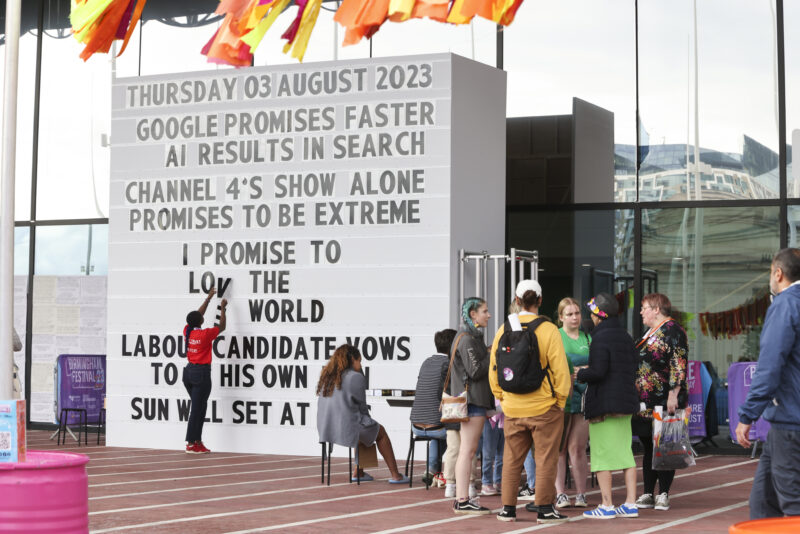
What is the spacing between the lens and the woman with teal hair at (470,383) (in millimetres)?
9930

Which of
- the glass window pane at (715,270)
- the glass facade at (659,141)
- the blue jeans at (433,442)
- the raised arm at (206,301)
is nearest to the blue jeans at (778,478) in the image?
the blue jeans at (433,442)

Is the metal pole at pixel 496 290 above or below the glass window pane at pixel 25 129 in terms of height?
below

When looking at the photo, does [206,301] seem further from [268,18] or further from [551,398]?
[268,18]

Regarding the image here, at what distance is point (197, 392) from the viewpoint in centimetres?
1459

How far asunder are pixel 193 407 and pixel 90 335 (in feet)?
13.0

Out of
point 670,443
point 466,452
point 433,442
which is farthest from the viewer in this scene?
point 433,442

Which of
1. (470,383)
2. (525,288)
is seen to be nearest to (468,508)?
(470,383)

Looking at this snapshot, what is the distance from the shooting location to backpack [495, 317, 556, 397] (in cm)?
925

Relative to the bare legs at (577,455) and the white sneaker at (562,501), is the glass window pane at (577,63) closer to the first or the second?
the bare legs at (577,455)

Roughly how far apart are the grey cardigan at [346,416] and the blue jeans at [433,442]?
55 centimetres

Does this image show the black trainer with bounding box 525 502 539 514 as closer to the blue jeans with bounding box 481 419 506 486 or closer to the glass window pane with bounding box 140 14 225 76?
the blue jeans with bounding box 481 419 506 486

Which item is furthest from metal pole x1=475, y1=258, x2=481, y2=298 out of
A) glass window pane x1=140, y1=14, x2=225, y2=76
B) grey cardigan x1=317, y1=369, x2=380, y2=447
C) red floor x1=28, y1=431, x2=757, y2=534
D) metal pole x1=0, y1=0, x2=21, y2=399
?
metal pole x1=0, y1=0, x2=21, y2=399

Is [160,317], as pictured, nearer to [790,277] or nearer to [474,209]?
[474,209]

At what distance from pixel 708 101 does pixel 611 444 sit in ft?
24.0
